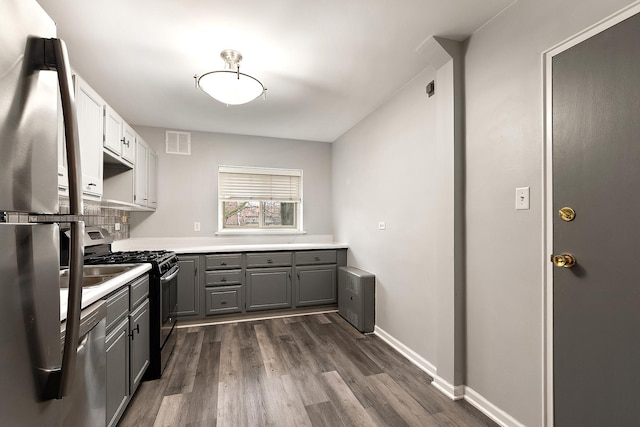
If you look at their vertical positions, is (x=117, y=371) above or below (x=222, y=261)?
below

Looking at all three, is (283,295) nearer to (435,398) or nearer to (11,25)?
(435,398)

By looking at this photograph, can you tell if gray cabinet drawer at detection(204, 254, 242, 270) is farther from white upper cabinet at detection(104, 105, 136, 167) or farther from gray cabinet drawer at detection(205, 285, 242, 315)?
white upper cabinet at detection(104, 105, 136, 167)

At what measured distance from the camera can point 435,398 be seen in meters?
2.08

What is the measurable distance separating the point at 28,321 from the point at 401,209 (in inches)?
105

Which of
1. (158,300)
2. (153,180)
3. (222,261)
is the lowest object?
(158,300)

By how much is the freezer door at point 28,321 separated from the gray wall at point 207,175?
12.0ft

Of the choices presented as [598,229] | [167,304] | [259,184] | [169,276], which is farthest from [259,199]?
[598,229]

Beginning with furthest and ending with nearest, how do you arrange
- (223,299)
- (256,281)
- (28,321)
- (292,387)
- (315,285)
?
(315,285) < (256,281) < (223,299) < (292,387) < (28,321)

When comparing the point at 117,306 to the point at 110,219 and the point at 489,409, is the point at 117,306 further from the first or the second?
the point at 489,409

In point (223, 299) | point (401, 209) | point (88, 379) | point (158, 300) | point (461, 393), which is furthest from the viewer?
point (223, 299)

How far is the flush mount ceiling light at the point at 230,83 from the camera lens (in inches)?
80.8

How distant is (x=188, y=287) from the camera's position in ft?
11.3

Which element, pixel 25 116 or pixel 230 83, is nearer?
pixel 25 116

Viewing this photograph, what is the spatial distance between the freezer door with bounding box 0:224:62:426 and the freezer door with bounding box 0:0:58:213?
0.06 meters
